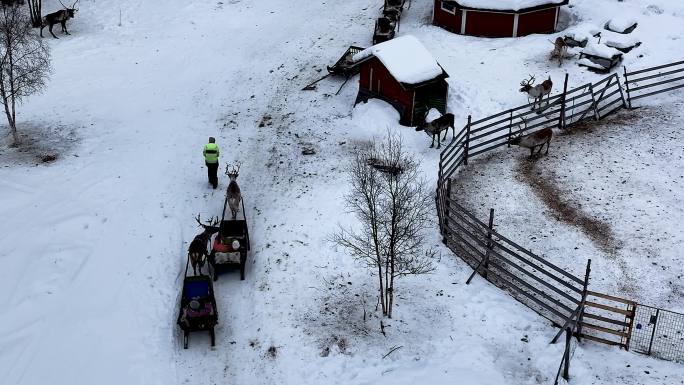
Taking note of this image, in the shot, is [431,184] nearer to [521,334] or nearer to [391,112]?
[391,112]

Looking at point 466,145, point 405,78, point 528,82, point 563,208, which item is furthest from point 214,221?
point 528,82

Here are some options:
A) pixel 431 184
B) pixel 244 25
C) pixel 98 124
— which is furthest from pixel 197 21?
pixel 431 184

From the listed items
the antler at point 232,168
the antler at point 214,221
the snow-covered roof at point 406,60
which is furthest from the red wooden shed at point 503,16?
the antler at point 214,221

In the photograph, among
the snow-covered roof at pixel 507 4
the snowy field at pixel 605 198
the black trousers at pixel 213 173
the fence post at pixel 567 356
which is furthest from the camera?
the snow-covered roof at pixel 507 4

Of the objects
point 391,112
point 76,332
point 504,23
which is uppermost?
point 504,23

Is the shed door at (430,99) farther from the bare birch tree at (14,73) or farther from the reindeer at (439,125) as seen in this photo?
the bare birch tree at (14,73)
